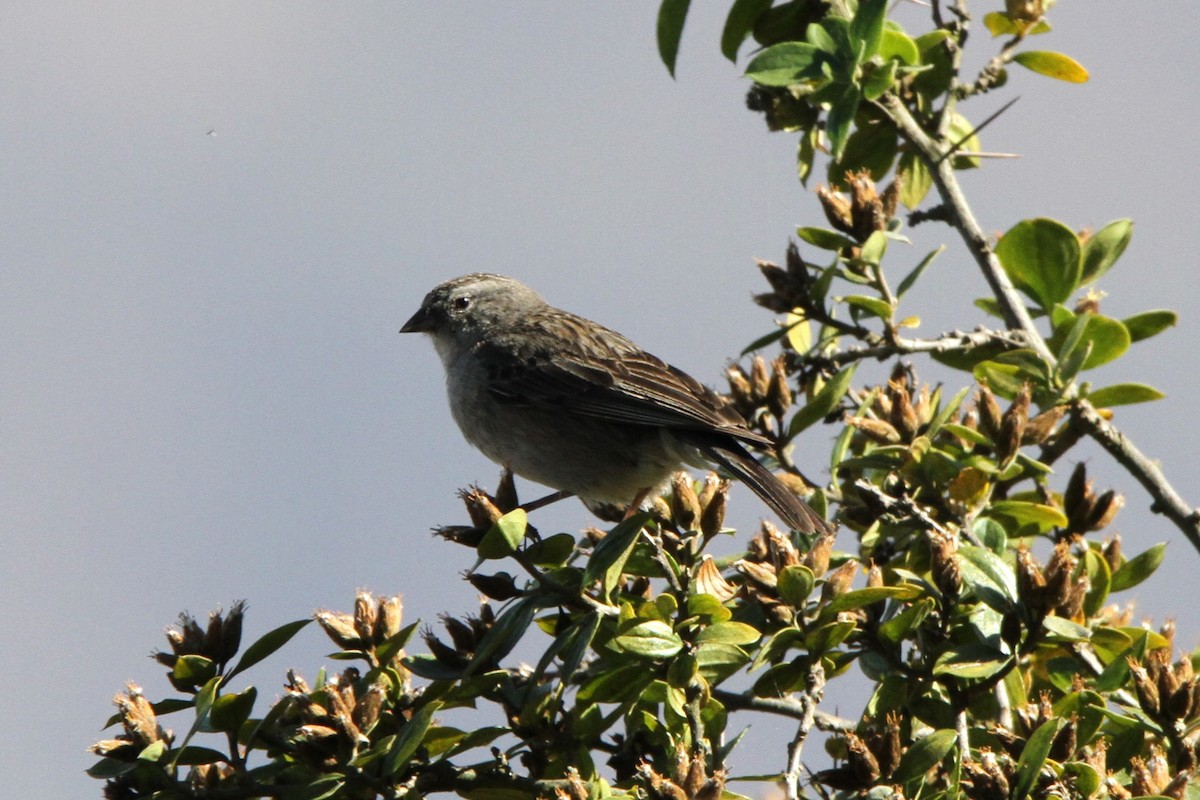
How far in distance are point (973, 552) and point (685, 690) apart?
91cm

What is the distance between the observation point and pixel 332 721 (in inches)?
151

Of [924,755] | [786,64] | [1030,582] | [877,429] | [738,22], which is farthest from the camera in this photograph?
[738,22]

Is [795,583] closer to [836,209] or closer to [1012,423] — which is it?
[1012,423]

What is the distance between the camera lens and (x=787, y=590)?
3865mm

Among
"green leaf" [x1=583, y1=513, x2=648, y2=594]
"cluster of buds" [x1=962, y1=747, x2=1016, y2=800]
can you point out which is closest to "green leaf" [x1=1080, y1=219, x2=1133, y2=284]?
"green leaf" [x1=583, y1=513, x2=648, y2=594]

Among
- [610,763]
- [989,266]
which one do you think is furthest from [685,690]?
[989,266]

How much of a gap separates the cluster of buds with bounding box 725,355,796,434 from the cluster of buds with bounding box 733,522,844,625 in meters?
1.27

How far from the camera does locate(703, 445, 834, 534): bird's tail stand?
485cm

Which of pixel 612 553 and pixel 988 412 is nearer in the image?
pixel 612 553

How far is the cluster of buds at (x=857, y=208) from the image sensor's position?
16.5 feet

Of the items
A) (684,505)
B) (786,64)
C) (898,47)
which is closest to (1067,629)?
(684,505)

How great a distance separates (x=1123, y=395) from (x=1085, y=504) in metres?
0.40

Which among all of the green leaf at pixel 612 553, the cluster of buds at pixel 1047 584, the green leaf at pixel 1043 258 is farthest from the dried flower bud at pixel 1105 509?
the green leaf at pixel 612 553

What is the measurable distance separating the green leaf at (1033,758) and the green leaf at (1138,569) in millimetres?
1304
